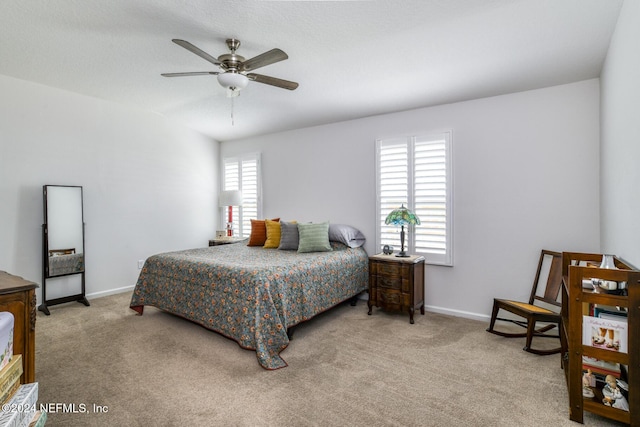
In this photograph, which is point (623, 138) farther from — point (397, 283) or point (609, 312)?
point (397, 283)

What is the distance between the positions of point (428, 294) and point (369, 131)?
2.19 meters

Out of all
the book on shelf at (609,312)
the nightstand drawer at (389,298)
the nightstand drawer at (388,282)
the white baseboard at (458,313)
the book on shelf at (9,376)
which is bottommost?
the white baseboard at (458,313)

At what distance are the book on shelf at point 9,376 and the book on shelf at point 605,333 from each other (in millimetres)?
2797

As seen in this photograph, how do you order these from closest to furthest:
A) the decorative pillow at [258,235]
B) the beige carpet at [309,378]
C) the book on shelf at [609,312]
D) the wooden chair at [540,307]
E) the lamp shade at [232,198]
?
the book on shelf at [609,312], the beige carpet at [309,378], the wooden chair at [540,307], the decorative pillow at [258,235], the lamp shade at [232,198]

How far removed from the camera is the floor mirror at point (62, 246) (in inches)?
148

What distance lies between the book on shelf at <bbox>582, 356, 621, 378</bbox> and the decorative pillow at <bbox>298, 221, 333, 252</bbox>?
2528 millimetres

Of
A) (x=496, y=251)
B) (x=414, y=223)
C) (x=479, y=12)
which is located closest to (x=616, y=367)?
(x=496, y=251)

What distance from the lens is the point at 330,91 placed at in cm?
358

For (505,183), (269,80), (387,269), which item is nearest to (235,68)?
(269,80)

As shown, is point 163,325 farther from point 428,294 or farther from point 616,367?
point 616,367

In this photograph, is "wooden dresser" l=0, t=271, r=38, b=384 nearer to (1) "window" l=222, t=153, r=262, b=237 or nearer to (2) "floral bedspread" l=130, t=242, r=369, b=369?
(2) "floral bedspread" l=130, t=242, r=369, b=369

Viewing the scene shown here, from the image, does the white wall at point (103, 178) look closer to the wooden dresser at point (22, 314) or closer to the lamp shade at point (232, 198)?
the lamp shade at point (232, 198)

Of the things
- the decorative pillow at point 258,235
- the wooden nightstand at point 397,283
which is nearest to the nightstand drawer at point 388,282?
the wooden nightstand at point 397,283

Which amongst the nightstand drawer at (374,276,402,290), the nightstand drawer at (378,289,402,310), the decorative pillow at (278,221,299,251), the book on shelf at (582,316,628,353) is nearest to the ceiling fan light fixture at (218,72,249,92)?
the decorative pillow at (278,221,299,251)
